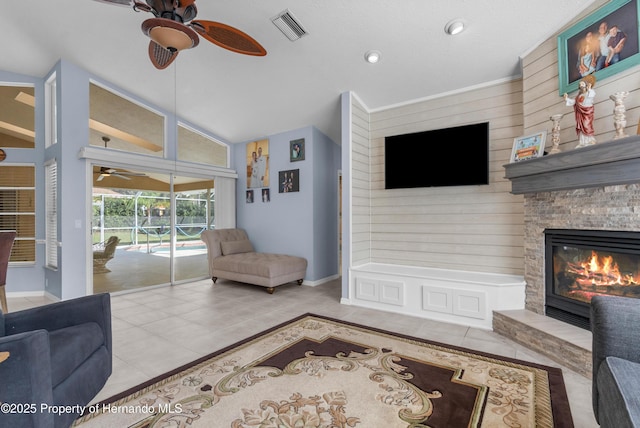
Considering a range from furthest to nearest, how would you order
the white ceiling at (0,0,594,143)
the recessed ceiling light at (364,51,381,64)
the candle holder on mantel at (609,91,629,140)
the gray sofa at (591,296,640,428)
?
the recessed ceiling light at (364,51,381,64) < the white ceiling at (0,0,594,143) < the candle holder on mantel at (609,91,629,140) < the gray sofa at (591,296,640,428)

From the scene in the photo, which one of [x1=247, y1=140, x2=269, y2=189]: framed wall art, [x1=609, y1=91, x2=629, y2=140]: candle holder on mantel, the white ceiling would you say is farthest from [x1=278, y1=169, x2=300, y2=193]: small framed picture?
[x1=609, y1=91, x2=629, y2=140]: candle holder on mantel

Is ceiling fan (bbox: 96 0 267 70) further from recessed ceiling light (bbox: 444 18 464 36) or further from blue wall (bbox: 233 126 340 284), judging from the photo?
blue wall (bbox: 233 126 340 284)

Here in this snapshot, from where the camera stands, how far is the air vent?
2898 mm

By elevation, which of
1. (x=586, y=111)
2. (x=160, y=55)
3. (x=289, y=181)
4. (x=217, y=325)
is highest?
(x=160, y=55)

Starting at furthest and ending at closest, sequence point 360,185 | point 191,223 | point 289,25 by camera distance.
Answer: point 191,223
point 360,185
point 289,25

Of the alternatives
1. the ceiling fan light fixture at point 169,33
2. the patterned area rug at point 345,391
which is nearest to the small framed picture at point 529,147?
the patterned area rug at point 345,391

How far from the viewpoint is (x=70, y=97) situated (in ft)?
13.8

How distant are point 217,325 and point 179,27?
279 cm

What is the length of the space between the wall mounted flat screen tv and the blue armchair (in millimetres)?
3501

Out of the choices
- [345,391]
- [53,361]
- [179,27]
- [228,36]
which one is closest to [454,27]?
[228,36]

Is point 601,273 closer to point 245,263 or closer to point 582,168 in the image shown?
point 582,168

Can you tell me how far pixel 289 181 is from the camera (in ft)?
17.9

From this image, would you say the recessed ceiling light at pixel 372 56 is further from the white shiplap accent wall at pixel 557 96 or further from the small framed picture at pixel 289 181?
the small framed picture at pixel 289 181

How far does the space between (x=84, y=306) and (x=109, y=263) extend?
437 centimetres
